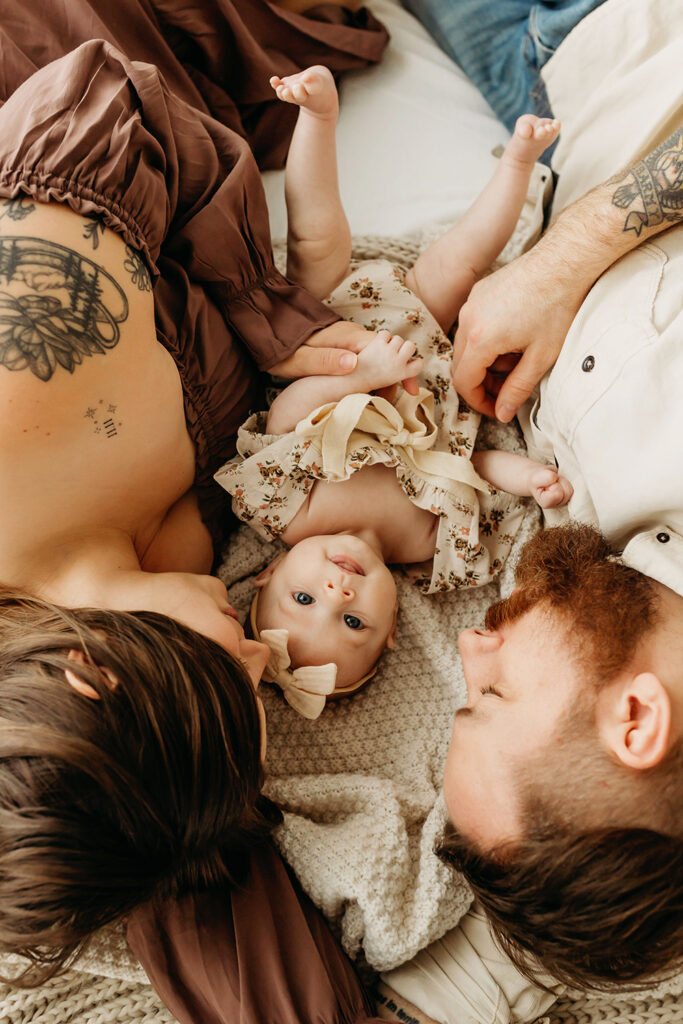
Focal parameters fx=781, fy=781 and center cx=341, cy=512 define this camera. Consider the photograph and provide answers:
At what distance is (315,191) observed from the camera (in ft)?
4.34

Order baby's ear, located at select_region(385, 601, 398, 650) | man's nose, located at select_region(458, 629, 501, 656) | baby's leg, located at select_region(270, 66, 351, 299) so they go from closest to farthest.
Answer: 1. man's nose, located at select_region(458, 629, 501, 656)
2. baby's leg, located at select_region(270, 66, 351, 299)
3. baby's ear, located at select_region(385, 601, 398, 650)

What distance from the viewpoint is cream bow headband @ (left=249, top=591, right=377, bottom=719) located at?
123cm

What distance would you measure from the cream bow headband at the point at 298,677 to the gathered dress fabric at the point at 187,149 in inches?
10.6

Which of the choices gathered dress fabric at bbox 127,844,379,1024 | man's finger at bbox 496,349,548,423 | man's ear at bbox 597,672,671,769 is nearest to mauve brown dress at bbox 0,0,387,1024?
gathered dress fabric at bbox 127,844,379,1024

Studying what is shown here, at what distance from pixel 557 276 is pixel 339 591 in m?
0.60

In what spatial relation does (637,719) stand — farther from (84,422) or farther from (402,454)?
(84,422)

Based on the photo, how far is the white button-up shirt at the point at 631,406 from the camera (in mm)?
1070

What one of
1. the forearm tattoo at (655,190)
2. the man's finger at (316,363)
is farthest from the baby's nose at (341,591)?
the forearm tattoo at (655,190)

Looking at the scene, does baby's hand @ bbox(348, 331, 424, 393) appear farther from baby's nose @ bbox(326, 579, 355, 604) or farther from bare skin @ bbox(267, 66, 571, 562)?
baby's nose @ bbox(326, 579, 355, 604)

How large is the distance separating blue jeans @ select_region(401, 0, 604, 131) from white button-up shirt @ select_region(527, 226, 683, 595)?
0.56 m

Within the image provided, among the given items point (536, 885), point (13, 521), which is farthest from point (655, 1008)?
point (13, 521)

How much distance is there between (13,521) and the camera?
104 cm

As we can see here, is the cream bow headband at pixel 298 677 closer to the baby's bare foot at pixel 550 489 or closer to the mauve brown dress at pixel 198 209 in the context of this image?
the mauve brown dress at pixel 198 209

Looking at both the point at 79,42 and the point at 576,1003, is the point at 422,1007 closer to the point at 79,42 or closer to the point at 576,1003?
the point at 576,1003
